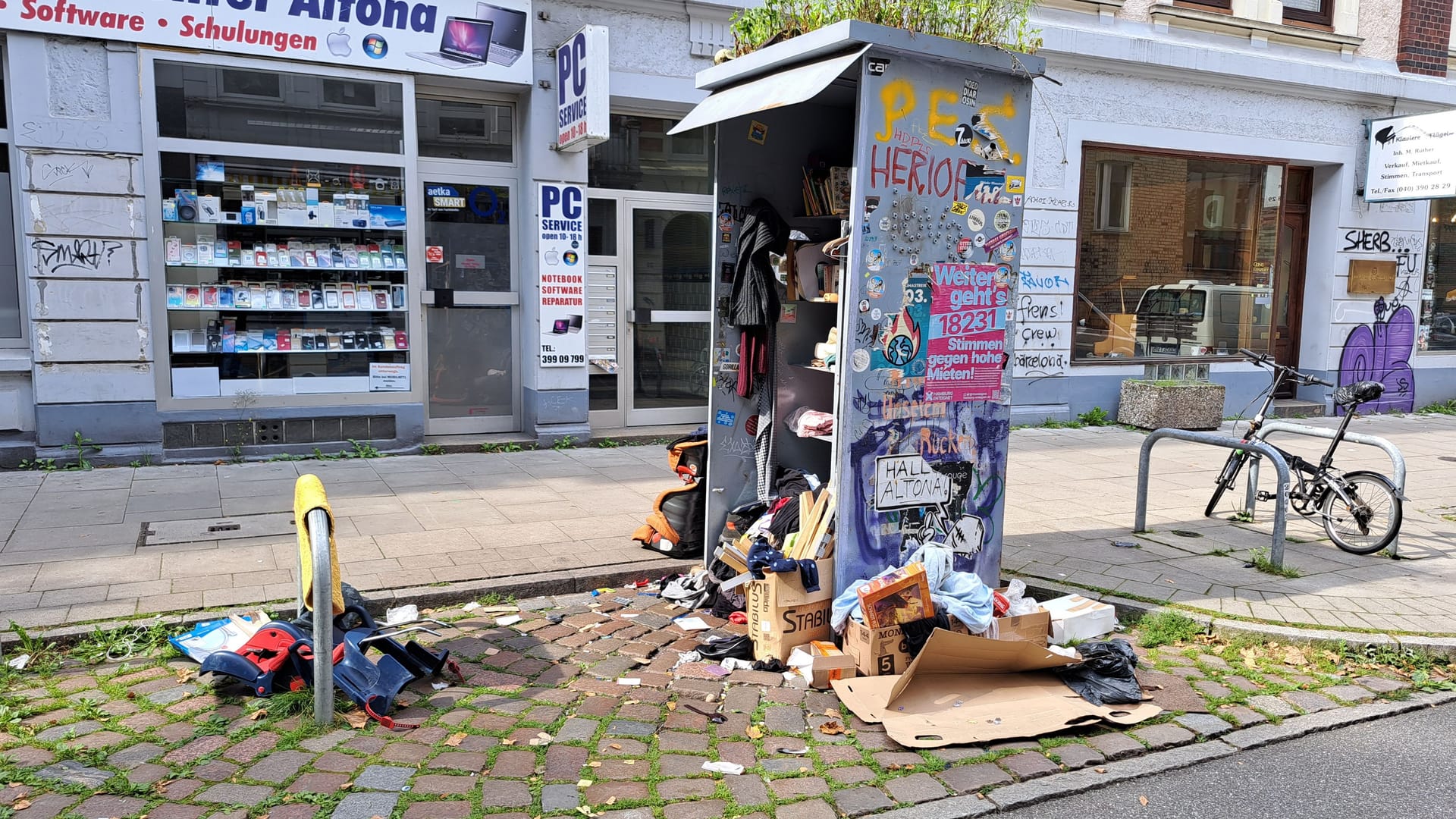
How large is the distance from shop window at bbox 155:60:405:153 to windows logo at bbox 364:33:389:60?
0.26 meters

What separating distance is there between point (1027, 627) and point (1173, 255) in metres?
10.0

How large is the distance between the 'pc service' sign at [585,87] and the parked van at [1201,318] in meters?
7.76

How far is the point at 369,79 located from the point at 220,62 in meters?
1.20

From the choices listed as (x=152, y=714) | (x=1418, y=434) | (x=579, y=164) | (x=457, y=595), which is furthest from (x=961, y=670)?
(x=1418, y=434)

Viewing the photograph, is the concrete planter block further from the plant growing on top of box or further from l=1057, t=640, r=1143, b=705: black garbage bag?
l=1057, t=640, r=1143, b=705: black garbage bag

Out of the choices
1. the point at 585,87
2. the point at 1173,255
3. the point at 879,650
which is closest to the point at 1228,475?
the point at 879,650

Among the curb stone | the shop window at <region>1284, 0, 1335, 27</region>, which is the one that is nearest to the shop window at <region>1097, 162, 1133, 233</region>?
the shop window at <region>1284, 0, 1335, 27</region>

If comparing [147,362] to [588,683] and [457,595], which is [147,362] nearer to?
[457,595]

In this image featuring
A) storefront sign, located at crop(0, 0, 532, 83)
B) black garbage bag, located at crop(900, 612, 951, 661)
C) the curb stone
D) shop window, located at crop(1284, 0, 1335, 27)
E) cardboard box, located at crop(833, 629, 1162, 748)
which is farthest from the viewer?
shop window, located at crop(1284, 0, 1335, 27)

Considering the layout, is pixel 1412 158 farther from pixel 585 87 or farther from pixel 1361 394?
pixel 585 87

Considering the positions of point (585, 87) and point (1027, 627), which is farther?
point (585, 87)

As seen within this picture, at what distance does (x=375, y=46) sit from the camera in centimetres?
902

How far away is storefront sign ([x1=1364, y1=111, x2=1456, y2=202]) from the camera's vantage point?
Result: 12.5 meters

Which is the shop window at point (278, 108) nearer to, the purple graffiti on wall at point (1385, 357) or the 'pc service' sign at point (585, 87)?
the 'pc service' sign at point (585, 87)
